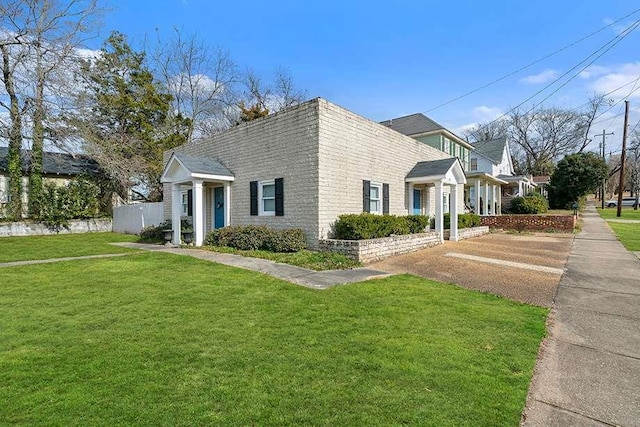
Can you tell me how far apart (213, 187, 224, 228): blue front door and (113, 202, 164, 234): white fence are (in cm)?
551

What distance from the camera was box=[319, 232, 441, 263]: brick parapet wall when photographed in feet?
31.5

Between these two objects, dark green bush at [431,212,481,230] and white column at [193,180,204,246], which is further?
dark green bush at [431,212,481,230]

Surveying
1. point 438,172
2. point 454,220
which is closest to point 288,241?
point 438,172

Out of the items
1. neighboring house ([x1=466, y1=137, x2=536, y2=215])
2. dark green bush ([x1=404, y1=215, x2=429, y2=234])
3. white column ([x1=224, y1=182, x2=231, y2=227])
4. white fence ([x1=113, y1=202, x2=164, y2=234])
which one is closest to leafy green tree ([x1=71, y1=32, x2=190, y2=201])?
white fence ([x1=113, y1=202, x2=164, y2=234])

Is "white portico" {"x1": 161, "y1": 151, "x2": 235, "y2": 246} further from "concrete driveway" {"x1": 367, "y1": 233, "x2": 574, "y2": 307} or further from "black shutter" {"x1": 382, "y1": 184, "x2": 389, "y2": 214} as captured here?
"concrete driveway" {"x1": 367, "y1": 233, "x2": 574, "y2": 307}

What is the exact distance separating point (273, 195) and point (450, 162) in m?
7.70

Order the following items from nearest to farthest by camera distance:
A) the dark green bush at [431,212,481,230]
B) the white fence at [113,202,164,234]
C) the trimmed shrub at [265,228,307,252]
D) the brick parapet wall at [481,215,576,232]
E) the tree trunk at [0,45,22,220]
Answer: the trimmed shrub at [265,228,307,252]
the dark green bush at [431,212,481,230]
the brick parapet wall at [481,215,576,232]
the tree trunk at [0,45,22,220]
the white fence at [113,202,164,234]

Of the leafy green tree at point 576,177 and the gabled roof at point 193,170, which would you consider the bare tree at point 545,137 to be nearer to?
the leafy green tree at point 576,177

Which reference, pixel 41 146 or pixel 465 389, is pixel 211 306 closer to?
pixel 465 389

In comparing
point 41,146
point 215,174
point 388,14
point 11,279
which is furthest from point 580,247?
point 41,146

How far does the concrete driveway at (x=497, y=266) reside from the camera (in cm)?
657

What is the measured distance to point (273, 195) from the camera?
12250mm

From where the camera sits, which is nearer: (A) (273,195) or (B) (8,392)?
(B) (8,392)

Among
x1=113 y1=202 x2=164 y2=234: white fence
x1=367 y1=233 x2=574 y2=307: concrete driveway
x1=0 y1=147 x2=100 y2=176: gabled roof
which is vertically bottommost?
x1=367 y1=233 x2=574 y2=307: concrete driveway
